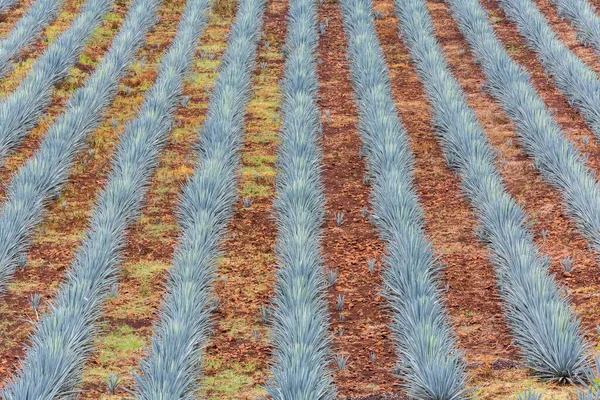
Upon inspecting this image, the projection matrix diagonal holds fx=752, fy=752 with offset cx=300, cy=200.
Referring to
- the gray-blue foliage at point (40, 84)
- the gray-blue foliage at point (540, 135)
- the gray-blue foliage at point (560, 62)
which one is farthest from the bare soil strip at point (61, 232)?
the gray-blue foliage at point (560, 62)

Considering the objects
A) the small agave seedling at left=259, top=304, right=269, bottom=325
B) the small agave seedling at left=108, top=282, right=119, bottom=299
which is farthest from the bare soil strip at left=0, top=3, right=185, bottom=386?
the small agave seedling at left=259, top=304, right=269, bottom=325

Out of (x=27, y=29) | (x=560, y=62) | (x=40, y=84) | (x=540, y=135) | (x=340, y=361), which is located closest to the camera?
(x=340, y=361)

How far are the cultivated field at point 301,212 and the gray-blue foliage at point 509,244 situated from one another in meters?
0.02

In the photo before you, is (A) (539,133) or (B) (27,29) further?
(B) (27,29)

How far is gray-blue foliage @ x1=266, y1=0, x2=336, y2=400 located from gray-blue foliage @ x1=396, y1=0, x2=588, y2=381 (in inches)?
44.7

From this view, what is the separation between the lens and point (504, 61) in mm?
8219

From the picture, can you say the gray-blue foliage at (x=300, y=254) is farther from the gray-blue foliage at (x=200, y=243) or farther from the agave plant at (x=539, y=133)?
the agave plant at (x=539, y=133)

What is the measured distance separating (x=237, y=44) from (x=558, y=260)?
16.8 feet

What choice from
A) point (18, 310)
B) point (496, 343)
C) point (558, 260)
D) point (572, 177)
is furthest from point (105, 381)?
point (572, 177)

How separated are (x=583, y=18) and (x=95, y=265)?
7562mm

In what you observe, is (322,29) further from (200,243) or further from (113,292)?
(113,292)

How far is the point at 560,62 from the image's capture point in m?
8.19

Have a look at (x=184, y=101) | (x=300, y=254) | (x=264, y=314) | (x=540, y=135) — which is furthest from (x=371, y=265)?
(x=184, y=101)

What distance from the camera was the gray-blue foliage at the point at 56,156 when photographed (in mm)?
5289
